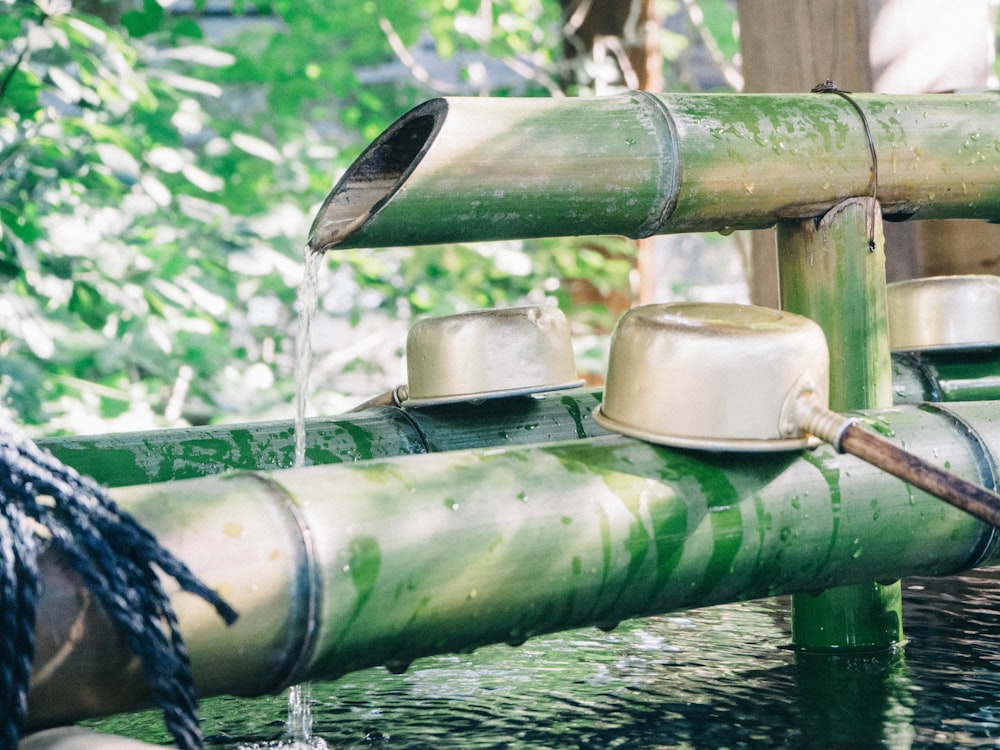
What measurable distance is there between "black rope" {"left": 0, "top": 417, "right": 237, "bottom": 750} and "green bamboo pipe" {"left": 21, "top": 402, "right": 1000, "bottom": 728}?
33 millimetres

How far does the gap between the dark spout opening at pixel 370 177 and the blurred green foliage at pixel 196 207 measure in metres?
1.59

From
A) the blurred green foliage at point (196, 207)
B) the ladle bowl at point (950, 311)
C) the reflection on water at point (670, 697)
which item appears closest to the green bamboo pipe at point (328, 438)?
the reflection on water at point (670, 697)

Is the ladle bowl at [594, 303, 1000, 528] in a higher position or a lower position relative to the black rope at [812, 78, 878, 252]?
lower

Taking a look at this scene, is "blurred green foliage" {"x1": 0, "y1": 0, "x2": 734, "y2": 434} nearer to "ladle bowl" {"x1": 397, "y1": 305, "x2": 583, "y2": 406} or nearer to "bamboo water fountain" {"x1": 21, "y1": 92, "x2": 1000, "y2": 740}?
"ladle bowl" {"x1": 397, "y1": 305, "x2": 583, "y2": 406}

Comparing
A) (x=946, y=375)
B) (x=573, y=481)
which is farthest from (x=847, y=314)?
(x=573, y=481)

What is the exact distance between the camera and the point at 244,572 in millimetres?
1288

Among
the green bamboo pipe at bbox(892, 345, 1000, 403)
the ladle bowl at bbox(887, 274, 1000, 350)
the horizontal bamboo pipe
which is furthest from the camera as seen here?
the green bamboo pipe at bbox(892, 345, 1000, 403)

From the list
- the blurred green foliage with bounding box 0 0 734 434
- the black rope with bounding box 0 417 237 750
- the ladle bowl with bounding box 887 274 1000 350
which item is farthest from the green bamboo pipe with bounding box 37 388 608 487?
the blurred green foliage with bounding box 0 0 734 434

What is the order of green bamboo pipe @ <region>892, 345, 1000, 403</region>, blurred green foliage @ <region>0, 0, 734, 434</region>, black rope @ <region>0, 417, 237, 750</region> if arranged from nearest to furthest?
black rope @ <region>0, 417, 237, 750</region> → green bamboo pipe @ <region>892, 345, 1000, 403</region> → blurred green foliage @ <region>0, 0, 734, 434</region>

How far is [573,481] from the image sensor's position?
1.55 meters

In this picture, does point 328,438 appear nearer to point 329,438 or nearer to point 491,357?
point 329,438

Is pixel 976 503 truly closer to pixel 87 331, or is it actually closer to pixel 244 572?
pixel 244 572

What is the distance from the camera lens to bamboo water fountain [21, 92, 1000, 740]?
1318 millimetres

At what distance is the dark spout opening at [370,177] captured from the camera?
6.18 feet
